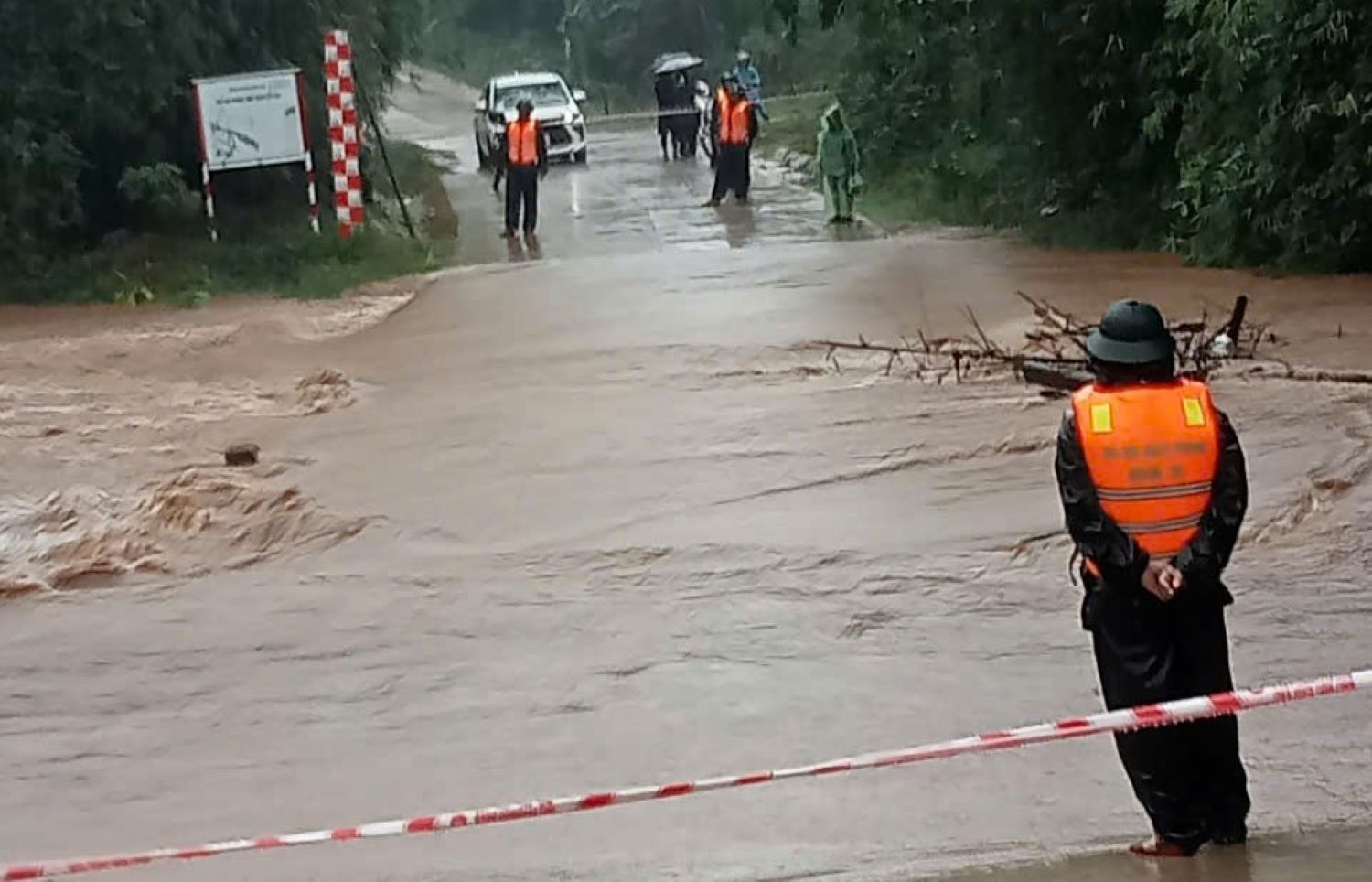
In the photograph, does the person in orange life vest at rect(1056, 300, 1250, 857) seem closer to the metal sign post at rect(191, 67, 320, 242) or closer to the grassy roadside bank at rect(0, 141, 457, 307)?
the grassy roadside bank at rect(0, 141, 457, 307)

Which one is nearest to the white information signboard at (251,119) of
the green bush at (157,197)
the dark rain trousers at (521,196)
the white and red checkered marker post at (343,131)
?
the white and red checkered marker post at (343,131)

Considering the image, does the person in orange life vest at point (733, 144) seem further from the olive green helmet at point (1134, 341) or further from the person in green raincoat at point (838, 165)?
the olive green helmet at point (1134, 341)

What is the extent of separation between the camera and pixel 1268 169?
1609 centimetres

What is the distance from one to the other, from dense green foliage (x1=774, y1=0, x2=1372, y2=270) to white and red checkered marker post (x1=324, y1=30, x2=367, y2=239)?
16.1 feet

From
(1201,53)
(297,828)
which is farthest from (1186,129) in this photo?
(297,828)

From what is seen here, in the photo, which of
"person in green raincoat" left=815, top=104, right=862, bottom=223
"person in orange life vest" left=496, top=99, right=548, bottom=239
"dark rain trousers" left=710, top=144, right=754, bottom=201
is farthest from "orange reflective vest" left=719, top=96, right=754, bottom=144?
"person in orange life vest" left=496, top=99, right=548, bottom=239

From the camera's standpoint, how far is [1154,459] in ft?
14.9

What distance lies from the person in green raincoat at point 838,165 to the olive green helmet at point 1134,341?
1711cm

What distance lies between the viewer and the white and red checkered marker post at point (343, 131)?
775 inches

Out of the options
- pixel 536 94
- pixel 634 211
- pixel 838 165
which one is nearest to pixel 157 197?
pixel 634 211

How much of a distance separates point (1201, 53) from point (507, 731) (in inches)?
473

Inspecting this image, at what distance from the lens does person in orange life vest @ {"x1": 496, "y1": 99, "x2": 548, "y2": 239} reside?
70.2 ft

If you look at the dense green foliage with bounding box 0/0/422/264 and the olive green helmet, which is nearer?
the olive green helmet

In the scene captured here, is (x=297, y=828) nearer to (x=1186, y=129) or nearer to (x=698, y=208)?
(x=1186, y=129)
